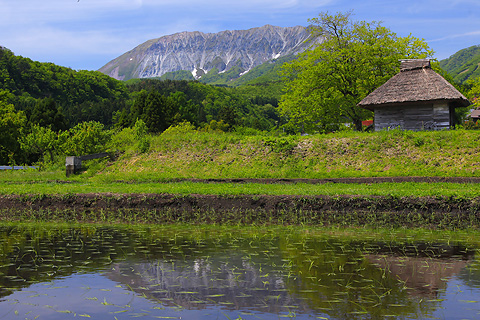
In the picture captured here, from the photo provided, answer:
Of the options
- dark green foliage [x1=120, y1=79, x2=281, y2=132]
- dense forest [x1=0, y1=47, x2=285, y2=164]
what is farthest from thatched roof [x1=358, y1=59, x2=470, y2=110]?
dark green foliage [x1=120, y1=79, x2=281, y2=132]

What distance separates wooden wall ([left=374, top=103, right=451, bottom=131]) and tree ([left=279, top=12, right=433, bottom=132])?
650 cm

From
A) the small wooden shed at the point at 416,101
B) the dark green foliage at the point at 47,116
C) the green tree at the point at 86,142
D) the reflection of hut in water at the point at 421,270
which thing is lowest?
the reflection of hut in water at the point at 421,270

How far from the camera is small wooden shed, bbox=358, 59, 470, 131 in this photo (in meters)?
33.1

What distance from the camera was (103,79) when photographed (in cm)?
16725

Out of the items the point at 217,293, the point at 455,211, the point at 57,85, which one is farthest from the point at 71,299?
the point at 57,85

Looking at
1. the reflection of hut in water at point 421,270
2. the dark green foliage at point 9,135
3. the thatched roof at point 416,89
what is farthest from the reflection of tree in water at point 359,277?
the dark green foliage at point 9,135

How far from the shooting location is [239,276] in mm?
8227

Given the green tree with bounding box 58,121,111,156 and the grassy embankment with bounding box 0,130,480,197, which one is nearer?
the grassy embankment with bounding box 0,130,480,197

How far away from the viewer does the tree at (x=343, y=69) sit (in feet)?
136

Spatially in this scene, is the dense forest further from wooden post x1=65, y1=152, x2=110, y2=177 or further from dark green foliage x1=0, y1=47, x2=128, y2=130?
wooden post x1=65, y1=152, x2=110, y2=177

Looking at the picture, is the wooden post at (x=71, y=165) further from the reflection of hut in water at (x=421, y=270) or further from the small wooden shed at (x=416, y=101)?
the reflection of hut in water at (x=421, y=270)

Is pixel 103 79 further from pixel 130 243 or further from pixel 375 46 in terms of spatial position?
pixel 130 243

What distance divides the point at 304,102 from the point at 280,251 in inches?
1365

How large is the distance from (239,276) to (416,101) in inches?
1141
